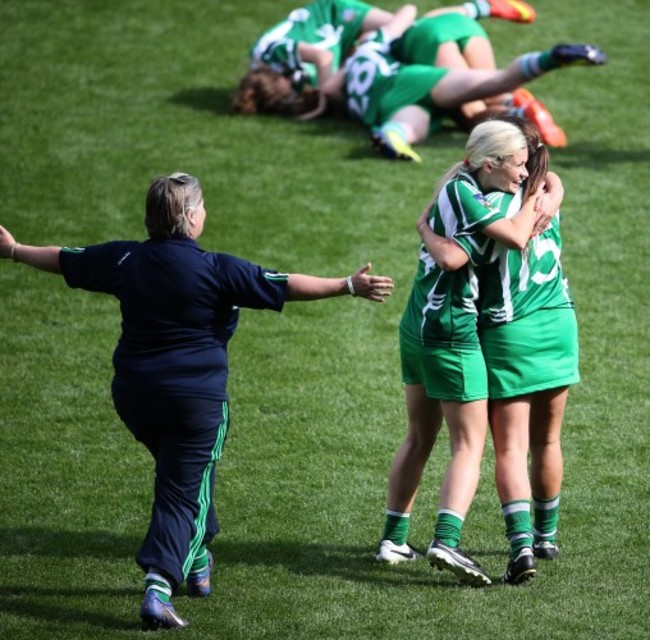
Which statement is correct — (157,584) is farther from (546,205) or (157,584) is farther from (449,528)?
(546,205)

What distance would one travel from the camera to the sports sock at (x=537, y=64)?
9.38 meters

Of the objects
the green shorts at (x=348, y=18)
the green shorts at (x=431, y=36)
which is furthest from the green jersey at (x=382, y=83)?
the green shorts at (x=348, y=18)

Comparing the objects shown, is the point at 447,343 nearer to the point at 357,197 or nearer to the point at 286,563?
the point at 286,563

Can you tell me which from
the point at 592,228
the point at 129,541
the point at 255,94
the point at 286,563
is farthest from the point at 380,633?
the point at 255,94

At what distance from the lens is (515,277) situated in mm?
4812

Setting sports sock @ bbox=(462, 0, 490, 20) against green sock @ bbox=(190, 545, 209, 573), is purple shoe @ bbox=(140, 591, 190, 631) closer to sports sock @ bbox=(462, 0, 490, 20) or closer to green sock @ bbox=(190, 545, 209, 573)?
green sock @ bbox=(190, 545, 209, 573)

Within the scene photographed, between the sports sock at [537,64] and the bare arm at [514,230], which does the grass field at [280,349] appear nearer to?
the sports sock at [537,64]

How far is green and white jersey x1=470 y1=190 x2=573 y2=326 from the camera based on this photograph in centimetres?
478

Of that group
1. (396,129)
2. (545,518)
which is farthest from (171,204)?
(396,129)

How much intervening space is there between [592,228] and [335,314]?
2065mm

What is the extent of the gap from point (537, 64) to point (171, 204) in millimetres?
5541

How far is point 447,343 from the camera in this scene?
4.77 meters

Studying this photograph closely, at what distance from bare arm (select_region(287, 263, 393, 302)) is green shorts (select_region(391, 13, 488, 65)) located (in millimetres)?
→ 6195

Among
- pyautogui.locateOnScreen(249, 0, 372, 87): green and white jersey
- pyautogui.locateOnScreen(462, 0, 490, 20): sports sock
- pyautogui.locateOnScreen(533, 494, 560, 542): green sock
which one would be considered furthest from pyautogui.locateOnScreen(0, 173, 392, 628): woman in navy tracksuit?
pyautogui.locateOnScreen(462, 0, 490, 20): sports sock
